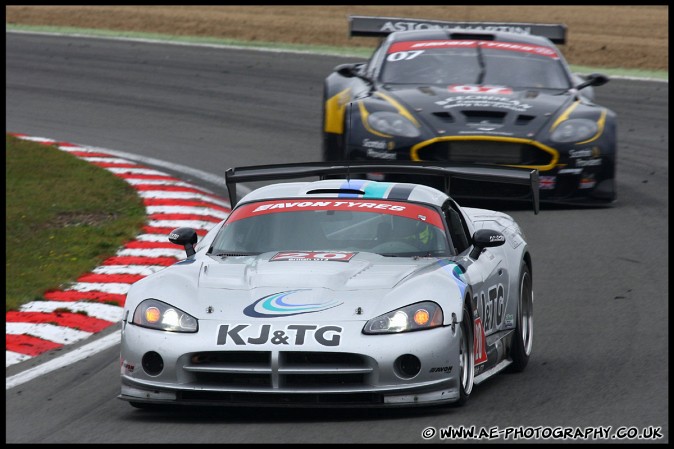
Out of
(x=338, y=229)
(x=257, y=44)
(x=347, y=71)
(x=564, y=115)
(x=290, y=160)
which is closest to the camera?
(x=338, y=229)

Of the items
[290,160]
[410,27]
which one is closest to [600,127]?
[290,160]

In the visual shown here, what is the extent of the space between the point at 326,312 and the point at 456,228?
1649 mm

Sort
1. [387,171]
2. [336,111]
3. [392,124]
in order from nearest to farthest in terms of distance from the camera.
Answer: [387,171] → [392,124] → [336,111]

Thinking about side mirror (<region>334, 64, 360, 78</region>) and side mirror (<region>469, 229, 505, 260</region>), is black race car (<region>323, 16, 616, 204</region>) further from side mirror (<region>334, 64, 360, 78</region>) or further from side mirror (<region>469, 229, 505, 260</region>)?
side mirror (<region>469, 229, 505, 260</region>)

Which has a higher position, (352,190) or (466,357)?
(352,190)

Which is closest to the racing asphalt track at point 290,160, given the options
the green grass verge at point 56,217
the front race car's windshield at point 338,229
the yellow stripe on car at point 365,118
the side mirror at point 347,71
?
the front race car's windshield at point 338,229

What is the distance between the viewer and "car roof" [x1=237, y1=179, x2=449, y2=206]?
819 cm

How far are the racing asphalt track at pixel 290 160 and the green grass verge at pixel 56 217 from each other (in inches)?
42.4

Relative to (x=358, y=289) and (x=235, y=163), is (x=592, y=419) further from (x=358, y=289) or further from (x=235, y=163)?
(x=235, y=163)

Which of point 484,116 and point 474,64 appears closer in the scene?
point 484,116

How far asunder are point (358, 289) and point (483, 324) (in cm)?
83

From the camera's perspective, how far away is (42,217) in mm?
12953

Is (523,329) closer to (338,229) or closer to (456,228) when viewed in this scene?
(456,228)

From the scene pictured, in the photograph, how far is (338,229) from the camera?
7980 millimetres
